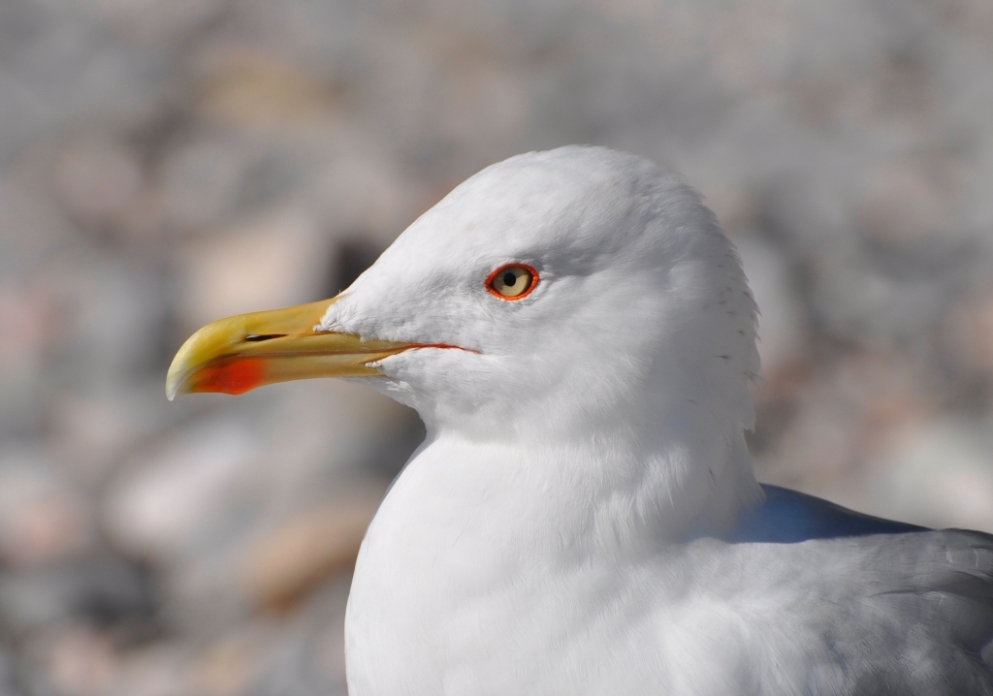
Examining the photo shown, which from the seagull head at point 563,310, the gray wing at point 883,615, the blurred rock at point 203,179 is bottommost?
the gray wing at point 883,615

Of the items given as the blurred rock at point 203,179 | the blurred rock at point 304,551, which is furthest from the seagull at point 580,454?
the blurred rock at point 203,179

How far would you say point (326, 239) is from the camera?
355 cm

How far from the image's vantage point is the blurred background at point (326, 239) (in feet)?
9.42

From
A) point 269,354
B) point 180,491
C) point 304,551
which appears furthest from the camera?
point 180,491

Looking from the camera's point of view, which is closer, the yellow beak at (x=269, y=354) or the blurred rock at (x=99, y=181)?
the yellow beak at (x=269, y=354)

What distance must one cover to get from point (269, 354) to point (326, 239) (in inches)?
75.1

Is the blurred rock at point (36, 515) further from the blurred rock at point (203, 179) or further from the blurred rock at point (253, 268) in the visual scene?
the blurred rock at point (203, 179)

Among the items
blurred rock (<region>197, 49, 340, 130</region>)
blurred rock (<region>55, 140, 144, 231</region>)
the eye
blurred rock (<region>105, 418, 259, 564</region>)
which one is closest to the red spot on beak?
the eye

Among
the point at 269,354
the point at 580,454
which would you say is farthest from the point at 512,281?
the point at 269,354

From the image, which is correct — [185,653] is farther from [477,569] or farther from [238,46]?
[238,46]

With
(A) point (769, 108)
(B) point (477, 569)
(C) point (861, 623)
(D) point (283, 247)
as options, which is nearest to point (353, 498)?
(D) point (283, 247)

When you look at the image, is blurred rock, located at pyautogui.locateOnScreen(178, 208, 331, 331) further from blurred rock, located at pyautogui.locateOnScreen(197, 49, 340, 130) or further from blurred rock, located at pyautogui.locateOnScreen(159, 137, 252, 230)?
blurred rock, located at pyautogui.locateOnScreen(197, 49, 340, 130)

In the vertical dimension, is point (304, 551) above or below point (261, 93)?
below

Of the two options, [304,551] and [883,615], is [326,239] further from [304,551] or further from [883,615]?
[883,615]
